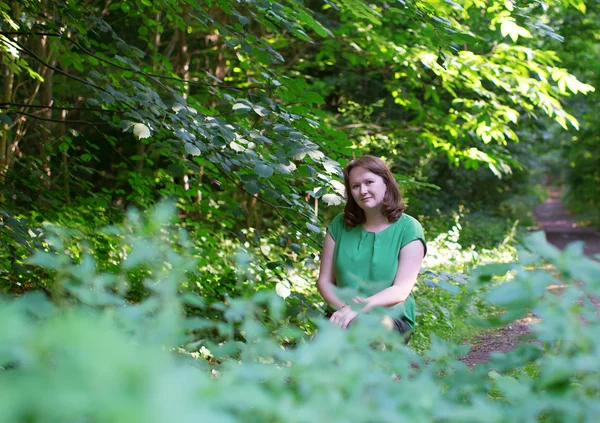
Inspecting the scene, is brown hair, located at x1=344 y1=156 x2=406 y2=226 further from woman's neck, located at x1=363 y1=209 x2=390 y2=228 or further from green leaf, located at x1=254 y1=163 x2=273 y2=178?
green leaf, located at x1=254 y1=163 x2=273 y2=178

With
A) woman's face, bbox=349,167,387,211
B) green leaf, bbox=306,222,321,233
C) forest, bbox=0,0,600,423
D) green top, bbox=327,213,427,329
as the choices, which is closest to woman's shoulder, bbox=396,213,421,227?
green top, bbox=327,213,427,329

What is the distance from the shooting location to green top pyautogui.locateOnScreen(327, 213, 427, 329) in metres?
3.09

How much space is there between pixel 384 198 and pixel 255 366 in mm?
2238

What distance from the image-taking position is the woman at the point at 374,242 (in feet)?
10.1

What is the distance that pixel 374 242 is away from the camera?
10.4 ft

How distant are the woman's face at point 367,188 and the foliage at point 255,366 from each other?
5.78 feet

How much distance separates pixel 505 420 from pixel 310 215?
2.54 meters

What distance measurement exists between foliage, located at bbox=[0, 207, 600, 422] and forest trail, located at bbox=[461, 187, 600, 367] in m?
0.28

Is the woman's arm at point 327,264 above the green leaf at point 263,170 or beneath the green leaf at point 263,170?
beneath

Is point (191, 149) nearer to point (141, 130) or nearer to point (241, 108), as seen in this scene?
point (141, 130)

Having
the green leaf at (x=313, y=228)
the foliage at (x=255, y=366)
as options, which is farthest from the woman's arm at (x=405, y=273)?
the foliage at (x=255, y=366)

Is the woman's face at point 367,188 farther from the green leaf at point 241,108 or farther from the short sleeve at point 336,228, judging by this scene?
the green leaf at point 241,108

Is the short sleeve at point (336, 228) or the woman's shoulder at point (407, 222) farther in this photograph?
the short sleeve at point (336, 228)

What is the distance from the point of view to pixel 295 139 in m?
3.17
